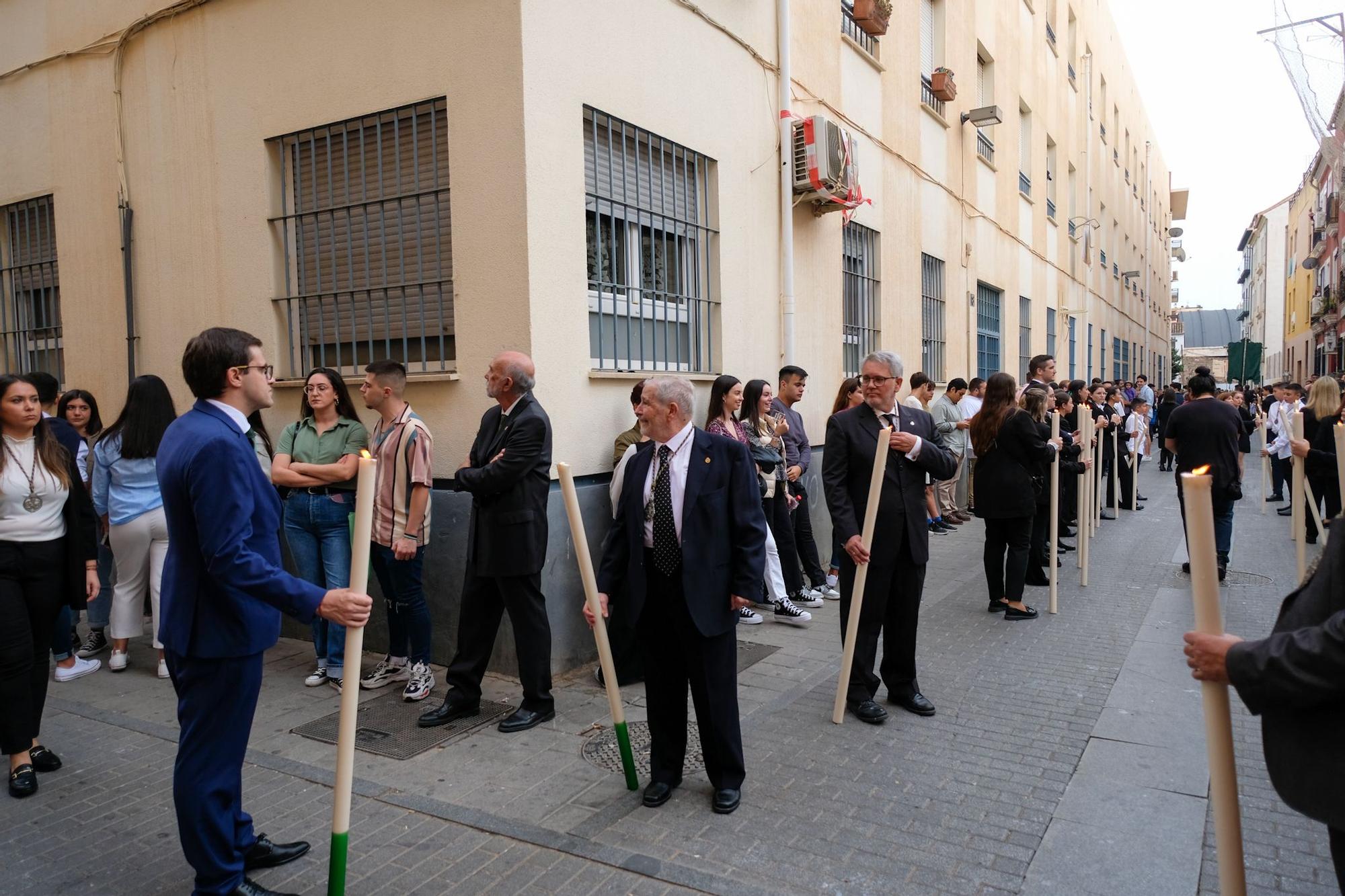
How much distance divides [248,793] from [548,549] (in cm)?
216

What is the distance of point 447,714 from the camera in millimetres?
5004

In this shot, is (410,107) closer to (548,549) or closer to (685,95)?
(685,95)

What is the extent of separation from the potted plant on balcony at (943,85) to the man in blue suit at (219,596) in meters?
11.7

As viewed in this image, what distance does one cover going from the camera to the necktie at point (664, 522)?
3.98m

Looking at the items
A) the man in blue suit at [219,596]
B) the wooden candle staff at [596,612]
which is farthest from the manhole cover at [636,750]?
the man in blue suit at [219,596]

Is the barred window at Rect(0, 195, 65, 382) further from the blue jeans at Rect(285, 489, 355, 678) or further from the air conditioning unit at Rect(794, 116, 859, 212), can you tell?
the air conditioning unit at Rect(794, 116, 859, 212)

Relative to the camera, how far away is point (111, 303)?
766 cm

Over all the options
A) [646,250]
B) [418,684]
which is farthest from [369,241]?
[418,684]

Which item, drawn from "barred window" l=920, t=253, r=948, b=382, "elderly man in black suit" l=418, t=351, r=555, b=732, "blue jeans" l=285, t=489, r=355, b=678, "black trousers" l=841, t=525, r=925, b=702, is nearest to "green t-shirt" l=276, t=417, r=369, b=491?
"blue jeans" l=285, t=489, r=355, b=678

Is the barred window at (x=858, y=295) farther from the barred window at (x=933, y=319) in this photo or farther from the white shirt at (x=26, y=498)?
the white shirt at (x=26, y=498)

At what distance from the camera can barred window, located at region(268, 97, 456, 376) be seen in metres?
6.12

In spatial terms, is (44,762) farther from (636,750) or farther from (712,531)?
(712,531)

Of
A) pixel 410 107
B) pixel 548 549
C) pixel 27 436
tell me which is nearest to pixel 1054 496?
pixel 548 549

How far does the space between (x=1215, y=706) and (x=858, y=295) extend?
28.8ft
